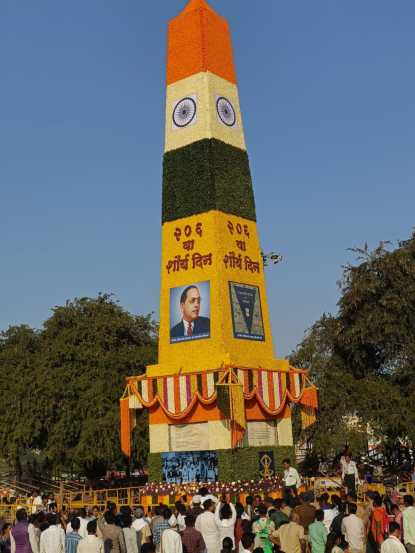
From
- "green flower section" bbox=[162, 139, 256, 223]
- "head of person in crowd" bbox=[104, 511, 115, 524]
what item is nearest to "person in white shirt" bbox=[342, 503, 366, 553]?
"head of person in crowd" bbox=[104, 511, 115, 524]

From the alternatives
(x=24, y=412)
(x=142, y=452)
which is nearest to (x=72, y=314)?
(x=24, y=412)

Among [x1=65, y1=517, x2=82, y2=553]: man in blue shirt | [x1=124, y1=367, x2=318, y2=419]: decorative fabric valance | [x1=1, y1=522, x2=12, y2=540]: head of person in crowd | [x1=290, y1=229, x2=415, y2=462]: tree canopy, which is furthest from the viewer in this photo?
[x1=290, y1=229, x2=415, y2=462]: tree canopy

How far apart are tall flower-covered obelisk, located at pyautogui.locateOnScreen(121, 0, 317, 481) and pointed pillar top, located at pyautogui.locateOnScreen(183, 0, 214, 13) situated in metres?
0.07

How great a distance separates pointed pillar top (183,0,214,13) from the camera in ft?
106

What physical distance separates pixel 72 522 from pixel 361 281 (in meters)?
29.7

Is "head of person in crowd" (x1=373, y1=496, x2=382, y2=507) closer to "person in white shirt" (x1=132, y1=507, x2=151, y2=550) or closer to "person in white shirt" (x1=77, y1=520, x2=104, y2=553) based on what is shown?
"person in white shirt" (x1=132, y1=507, x2=151, y2=550)

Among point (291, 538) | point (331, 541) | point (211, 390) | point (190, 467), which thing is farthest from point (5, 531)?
point (190, 467)

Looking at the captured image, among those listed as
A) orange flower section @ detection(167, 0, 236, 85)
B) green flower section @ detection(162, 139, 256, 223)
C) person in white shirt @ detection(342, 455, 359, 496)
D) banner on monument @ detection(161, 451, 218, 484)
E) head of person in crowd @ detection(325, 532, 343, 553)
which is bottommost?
head of person in crowd @ detection(325, 532, 343, 553)

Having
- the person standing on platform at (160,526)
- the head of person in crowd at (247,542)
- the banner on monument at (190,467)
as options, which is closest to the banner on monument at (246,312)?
the banner on monument at (190,467)

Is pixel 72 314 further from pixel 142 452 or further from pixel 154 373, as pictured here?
pixel 154 373

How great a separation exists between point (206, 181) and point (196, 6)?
8437 mm

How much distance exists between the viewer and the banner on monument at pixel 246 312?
95.6 feet

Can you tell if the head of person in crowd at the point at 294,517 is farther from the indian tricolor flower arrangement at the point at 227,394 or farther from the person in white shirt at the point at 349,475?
the indian tricolor flower arrangement at the point at 227,394

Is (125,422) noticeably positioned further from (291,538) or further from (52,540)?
(291,538)
